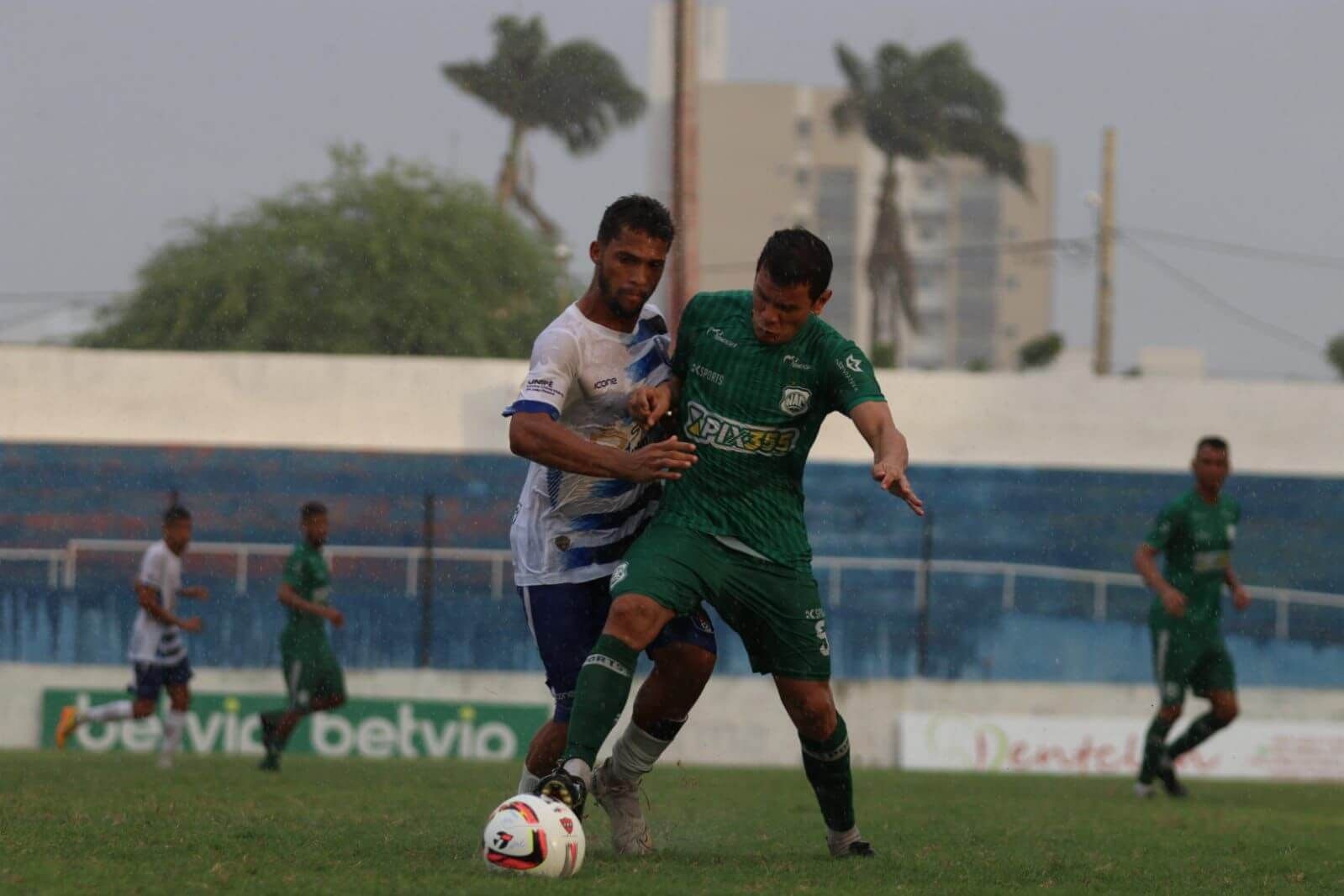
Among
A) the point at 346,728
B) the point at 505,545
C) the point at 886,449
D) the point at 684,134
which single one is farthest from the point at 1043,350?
the point at 886,449

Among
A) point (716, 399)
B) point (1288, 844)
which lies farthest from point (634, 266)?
point (1288, 844)

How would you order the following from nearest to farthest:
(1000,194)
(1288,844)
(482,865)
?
(482,865)
(1288,844)
(1000,194)

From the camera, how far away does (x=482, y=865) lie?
6.12 meters

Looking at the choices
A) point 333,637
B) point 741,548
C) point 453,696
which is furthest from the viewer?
point 333,637

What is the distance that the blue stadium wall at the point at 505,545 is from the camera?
77.4 feet

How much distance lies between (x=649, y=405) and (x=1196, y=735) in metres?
7.68

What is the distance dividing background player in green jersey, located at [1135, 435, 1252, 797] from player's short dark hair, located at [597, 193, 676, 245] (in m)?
6.64

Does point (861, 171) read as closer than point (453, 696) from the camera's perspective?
No

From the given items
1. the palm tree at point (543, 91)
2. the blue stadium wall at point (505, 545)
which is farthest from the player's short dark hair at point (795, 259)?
the palm tree at point (543, 91)

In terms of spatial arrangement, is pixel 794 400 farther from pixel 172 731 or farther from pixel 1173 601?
pixel 172 731

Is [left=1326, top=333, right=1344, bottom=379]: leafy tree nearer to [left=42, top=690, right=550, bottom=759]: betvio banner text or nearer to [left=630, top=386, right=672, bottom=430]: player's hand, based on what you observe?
[left=42, top=690, right=550, bottom=759]: betvio banner text

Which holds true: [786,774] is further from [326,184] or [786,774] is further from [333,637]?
[326,184]

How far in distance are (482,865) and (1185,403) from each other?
2494 centimetres

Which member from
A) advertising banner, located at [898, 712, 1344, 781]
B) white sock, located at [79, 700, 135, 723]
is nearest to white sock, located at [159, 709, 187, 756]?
white sock, located at [79, 700, 135, 723]
